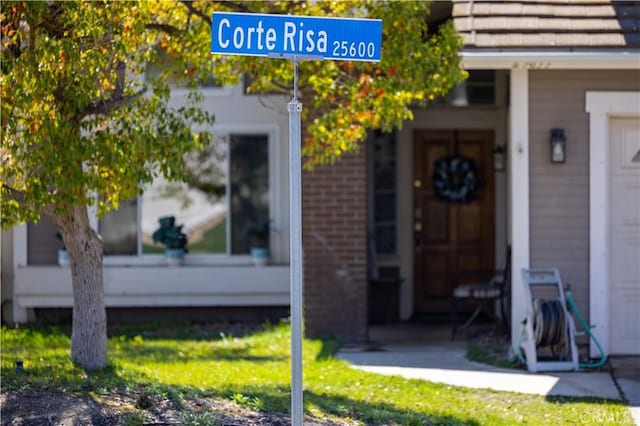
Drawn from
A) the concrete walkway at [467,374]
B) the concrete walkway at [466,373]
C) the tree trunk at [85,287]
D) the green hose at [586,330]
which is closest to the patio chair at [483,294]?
the concrete walkway at [466,373]

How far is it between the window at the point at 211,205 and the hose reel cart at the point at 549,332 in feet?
13.6

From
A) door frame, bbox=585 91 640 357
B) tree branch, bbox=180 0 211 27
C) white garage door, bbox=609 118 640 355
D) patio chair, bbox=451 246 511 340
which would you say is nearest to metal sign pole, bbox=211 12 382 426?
tree branch, bbox=180 0 211 27

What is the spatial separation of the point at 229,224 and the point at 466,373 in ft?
14.1

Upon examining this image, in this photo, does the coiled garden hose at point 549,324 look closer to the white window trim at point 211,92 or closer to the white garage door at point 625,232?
the white garage door at point 625,232

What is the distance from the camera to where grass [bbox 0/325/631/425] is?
752cm

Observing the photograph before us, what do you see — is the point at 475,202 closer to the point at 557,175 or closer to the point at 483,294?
the point at 483,294

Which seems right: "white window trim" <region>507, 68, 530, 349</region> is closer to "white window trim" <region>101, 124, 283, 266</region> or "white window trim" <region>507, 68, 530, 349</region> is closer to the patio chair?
the patio chair

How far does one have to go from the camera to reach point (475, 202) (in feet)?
44.1

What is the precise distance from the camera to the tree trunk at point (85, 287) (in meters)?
8.13

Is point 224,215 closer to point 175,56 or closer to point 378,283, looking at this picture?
point 378,283

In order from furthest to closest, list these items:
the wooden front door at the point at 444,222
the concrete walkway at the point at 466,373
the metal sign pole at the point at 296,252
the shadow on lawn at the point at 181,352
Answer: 1. the wooden front door at the point at 444,222
2. the shadow on lawn at the point at 181,352
3. the concrete walkway at the point at 466,373
4. the metal sign pole at the point at 296,252

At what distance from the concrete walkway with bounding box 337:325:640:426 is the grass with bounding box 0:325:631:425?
262 millimetres

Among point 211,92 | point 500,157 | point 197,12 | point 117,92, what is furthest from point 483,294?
point 117,92

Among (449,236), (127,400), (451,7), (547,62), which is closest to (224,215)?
(449,236)
